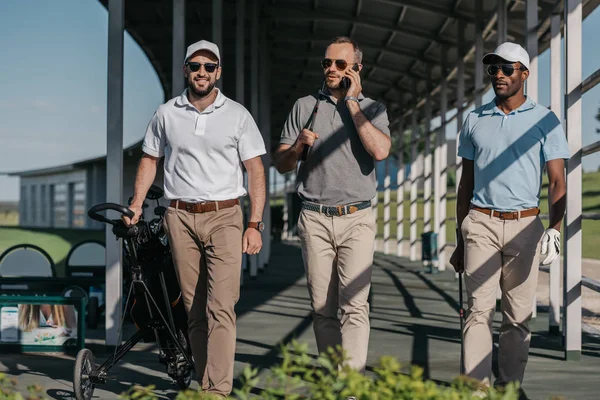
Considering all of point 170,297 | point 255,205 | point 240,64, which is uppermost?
point 240,64

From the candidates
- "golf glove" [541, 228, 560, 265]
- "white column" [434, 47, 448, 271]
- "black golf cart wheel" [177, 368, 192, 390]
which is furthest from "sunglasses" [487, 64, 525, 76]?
"white column" [434, 47, 448, 271]

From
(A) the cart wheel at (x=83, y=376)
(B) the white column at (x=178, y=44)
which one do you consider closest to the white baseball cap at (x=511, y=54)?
(A) the cart wheel at (x=83, y=376)

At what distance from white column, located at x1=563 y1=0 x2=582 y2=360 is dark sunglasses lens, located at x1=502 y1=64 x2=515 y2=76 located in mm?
2561

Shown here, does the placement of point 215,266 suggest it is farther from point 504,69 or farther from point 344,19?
point 344,19

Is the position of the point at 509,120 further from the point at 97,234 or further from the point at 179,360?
the point at 97,234

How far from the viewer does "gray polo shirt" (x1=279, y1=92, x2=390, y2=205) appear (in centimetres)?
514

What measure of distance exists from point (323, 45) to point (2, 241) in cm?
721

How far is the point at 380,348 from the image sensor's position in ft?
26.6

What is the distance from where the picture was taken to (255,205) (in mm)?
5363

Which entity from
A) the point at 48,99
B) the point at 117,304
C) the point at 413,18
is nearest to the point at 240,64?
the point at 413,18

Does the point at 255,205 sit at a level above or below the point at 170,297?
above

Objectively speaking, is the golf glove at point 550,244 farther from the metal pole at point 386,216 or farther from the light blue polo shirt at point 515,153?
the metal pole at point 386,216

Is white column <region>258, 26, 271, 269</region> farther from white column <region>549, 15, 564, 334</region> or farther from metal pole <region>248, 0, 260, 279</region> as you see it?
white column <region>549, 15, 564, 334</region>

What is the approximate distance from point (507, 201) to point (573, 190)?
2542 millimetres
